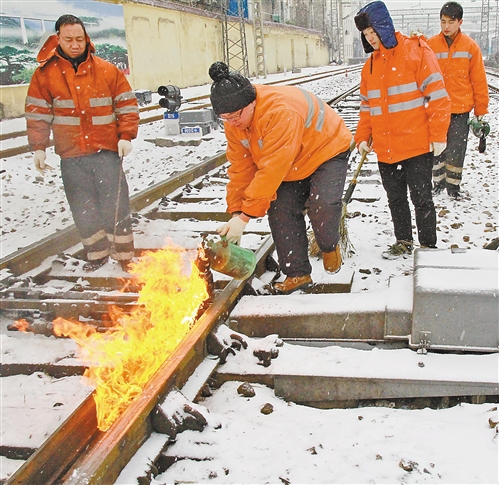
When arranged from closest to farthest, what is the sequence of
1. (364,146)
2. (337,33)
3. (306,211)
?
(306,211)
(364,146)
(337,33)

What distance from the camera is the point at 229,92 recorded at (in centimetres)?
299

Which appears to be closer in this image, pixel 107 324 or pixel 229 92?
pixel 229 92

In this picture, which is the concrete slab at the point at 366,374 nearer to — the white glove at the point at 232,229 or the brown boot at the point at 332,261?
the white glove at the point at 232,229

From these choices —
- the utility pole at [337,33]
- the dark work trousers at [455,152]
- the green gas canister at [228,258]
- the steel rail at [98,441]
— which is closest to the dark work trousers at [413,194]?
the green gas canister at [228,258]

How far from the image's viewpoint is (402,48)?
3994mm

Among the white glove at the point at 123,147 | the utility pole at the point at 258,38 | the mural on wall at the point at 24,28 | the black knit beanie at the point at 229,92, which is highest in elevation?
the utility pole at the point at 258,38

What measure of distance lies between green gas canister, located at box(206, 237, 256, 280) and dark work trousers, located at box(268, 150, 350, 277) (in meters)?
0.45

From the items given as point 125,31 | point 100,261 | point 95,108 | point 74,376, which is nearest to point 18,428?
point 74,376

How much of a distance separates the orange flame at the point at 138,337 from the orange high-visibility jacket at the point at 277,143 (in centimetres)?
65

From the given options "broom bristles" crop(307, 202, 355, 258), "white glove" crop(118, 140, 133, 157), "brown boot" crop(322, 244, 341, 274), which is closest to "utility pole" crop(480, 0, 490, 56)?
"broom bristles" crop(307, 202, 355, 258)

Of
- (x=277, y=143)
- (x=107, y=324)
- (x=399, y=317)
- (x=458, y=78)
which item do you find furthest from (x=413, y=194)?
(x=107, y=324)

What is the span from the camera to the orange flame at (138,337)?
261 centimetres

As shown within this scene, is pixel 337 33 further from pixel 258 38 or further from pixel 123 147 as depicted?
pixel 123 147

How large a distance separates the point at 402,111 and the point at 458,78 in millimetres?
2345
